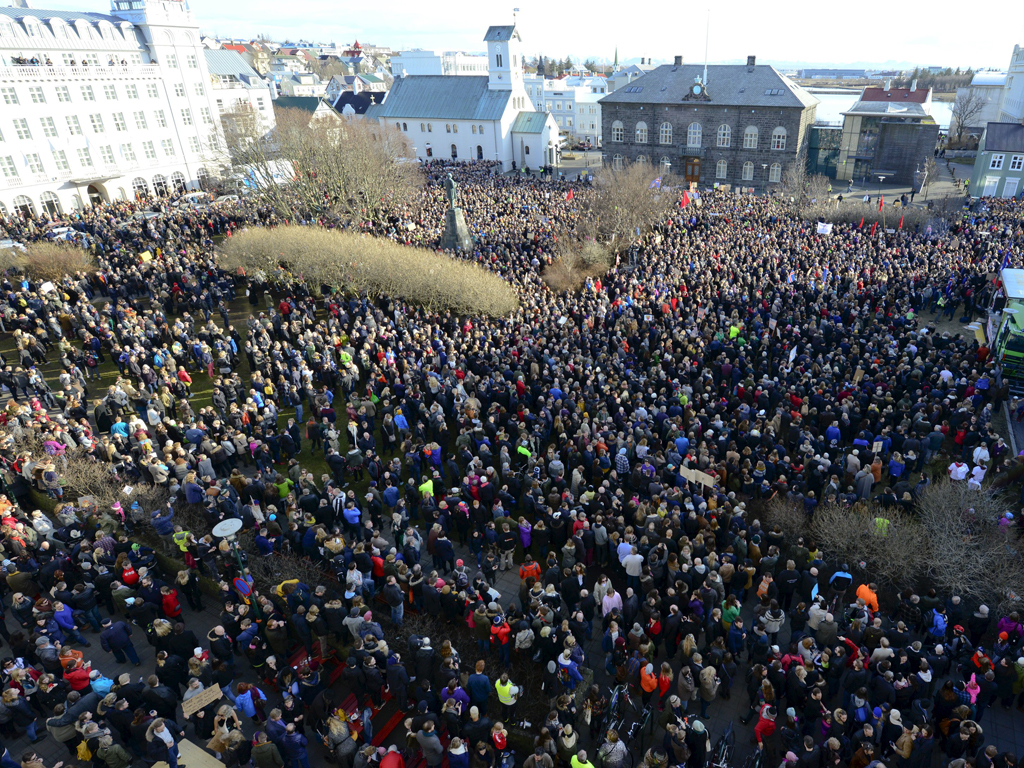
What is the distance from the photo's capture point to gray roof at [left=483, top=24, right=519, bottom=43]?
6358 cm

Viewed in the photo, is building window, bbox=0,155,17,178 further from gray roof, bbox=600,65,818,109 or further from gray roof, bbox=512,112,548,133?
gray roof, bbox=600,65,818,109

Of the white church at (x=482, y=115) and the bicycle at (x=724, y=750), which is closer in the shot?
the bicycle at (x=724, y=750)

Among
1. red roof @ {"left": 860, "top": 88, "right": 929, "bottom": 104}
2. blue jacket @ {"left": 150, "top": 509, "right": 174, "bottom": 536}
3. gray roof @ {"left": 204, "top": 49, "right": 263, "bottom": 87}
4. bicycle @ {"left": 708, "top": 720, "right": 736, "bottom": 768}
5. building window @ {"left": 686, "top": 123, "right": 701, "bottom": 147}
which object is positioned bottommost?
bicycle @ {"left": 708, "top": 720, "right": 736, "bottom": 768}

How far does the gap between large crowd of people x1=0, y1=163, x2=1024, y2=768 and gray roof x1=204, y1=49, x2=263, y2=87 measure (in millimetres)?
47301

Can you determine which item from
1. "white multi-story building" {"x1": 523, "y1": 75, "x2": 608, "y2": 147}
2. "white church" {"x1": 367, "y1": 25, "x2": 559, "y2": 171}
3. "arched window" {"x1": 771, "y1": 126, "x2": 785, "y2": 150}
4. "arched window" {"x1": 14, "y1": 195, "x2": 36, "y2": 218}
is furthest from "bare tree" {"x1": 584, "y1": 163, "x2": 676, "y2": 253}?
"white multi-story building" {"x1": 523, "y1": 75, "x2": 608, "y2": 147}

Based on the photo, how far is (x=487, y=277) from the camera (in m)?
24.9

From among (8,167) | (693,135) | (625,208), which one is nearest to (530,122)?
(693,135)

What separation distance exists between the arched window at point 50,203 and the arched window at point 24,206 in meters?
0.84

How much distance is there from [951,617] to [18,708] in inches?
591

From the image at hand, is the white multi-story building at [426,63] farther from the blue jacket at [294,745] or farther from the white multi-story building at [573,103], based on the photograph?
the blue jacket at [294,745]

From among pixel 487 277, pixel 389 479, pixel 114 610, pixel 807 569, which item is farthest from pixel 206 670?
pixel 487 277

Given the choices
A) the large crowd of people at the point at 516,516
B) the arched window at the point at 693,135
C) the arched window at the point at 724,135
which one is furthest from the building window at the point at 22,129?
the arched window at the point at 724,135

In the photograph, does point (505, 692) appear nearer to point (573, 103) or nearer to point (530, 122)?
point (530, 122)

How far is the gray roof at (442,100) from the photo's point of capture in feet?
217
